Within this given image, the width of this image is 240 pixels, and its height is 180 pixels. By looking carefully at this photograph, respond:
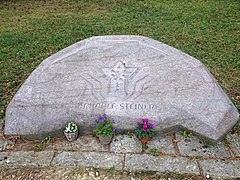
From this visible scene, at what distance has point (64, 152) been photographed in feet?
11.0

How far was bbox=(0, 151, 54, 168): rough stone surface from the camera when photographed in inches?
127

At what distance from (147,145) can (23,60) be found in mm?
3480

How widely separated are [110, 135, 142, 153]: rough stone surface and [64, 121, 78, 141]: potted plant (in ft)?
1.53

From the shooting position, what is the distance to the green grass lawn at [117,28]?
5.31 metres

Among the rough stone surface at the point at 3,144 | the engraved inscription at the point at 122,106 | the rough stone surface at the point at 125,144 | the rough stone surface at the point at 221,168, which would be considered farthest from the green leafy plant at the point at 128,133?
the rough stone surface at the point at 3,144

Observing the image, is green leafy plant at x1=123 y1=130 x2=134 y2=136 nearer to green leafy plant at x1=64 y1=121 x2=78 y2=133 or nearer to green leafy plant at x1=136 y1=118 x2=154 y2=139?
green leafy plant at x1=136 y1=118 x2=154 y2=139

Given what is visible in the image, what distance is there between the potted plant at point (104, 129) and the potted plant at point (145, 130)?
0.30 m

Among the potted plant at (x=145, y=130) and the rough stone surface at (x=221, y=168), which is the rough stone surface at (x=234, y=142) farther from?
the potted plant at (x=145, y=130)

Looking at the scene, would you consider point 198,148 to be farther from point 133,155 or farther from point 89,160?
point 89,160

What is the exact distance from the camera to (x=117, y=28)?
7.28 meters

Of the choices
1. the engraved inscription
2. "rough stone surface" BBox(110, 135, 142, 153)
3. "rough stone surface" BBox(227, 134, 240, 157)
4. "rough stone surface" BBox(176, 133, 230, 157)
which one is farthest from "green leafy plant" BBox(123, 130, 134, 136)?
"rough stone surface" BBox(227, 134, 240, 157)

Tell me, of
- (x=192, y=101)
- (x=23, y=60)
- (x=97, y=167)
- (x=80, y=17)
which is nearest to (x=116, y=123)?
(x=97, y=167)

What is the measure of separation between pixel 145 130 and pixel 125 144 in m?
0.32

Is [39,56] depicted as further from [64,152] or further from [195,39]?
[195,39]
